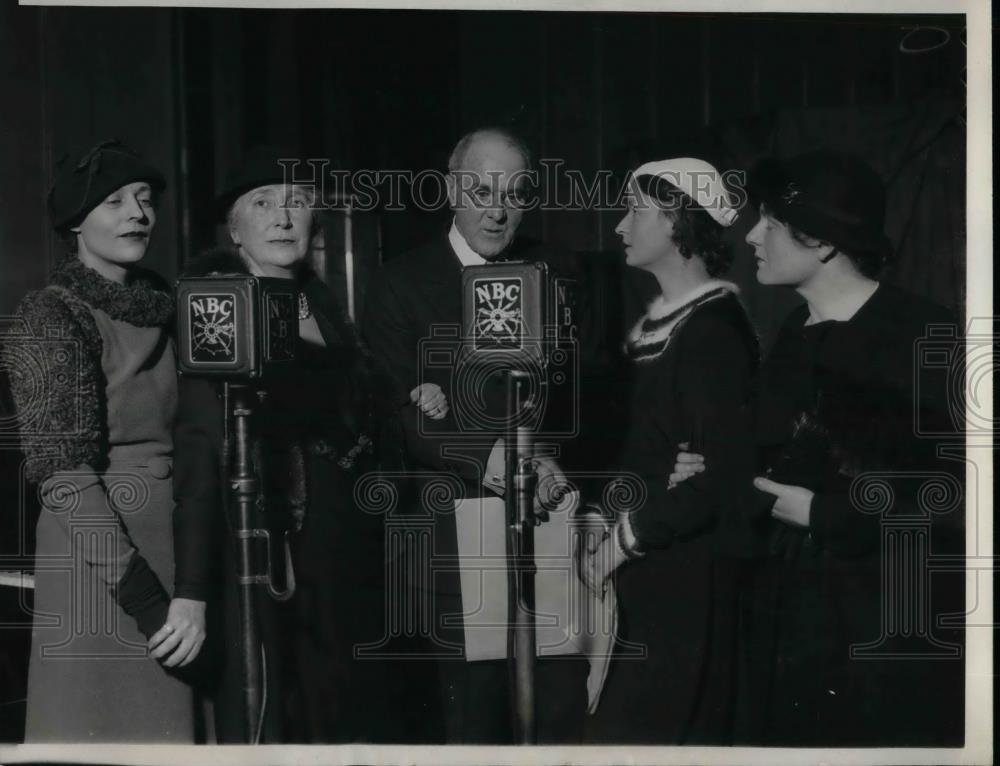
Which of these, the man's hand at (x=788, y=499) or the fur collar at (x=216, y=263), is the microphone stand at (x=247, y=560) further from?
the man's hand at (x=788, y=499)

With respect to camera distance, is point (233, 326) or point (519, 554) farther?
point (519, 554)

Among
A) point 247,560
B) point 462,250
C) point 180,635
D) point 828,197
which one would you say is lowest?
point 180,635

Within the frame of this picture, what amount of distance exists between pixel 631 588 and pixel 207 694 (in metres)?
1.27

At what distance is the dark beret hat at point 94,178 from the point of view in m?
3.41

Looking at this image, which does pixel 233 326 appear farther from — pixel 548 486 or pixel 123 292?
pixel 548 486

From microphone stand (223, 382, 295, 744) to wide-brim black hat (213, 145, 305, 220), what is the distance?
53 cm

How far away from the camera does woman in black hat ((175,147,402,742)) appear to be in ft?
11.2

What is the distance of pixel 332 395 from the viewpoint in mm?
3414

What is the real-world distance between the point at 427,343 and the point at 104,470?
3.22 ft

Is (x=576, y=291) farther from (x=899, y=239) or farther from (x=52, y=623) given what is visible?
(x=52, y=623)

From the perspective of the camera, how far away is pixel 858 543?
11.3 feet

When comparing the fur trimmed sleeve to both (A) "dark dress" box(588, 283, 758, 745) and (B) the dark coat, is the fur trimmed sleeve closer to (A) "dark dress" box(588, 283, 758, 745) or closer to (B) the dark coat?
(B) the dark coat

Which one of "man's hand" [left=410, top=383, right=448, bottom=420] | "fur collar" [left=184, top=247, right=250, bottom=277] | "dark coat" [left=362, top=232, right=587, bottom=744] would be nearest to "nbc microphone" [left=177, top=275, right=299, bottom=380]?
"fur collar" [left=184, top=247, right=250, bottom=277]

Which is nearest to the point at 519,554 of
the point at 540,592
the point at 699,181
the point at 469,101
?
the point at 540,592
